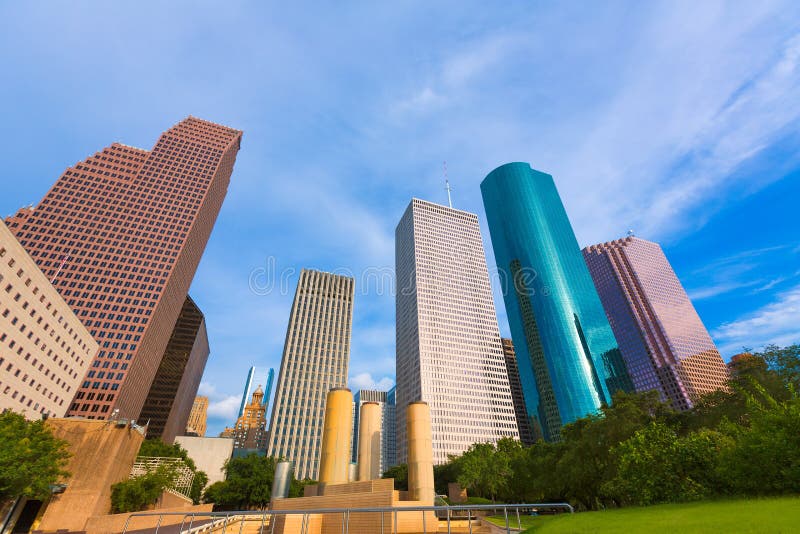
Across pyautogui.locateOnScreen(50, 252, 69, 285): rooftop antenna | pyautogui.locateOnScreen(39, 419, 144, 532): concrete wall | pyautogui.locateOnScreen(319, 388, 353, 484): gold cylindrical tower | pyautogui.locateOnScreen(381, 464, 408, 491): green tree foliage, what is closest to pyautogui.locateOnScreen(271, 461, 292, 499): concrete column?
pyautogui.locateOnScreen(319, 388, 353, 484): gold cylindrical tower

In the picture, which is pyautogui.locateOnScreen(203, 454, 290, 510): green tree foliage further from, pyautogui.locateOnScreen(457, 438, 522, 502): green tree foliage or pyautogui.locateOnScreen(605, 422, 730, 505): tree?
pyautogui.locateOnScreen(605, 422, 730, 505): tree

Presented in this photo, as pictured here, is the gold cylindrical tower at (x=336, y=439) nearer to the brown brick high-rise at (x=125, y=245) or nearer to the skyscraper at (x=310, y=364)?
the skyscraper at (x=310, y=364)

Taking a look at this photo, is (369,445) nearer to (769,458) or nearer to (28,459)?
(28,459)

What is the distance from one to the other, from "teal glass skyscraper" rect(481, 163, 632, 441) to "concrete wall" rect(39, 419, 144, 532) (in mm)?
152029

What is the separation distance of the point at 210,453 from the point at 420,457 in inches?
2991

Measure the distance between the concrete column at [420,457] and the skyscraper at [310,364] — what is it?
7980cm

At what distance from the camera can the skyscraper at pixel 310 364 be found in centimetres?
12888

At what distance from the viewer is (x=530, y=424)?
173875 mm

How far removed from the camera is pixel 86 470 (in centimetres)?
3709

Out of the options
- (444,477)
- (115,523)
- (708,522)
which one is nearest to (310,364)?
(444,477)

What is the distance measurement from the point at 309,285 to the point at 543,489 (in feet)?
432

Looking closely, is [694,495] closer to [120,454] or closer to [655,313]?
[120,454]

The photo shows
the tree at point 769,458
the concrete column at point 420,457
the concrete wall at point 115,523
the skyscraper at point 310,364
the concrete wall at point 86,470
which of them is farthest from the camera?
the skyscraper at point 310,364

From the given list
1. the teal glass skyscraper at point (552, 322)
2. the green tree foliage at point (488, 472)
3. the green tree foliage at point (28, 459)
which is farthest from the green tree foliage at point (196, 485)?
the teal glass skyscraper at point (552, 322)
